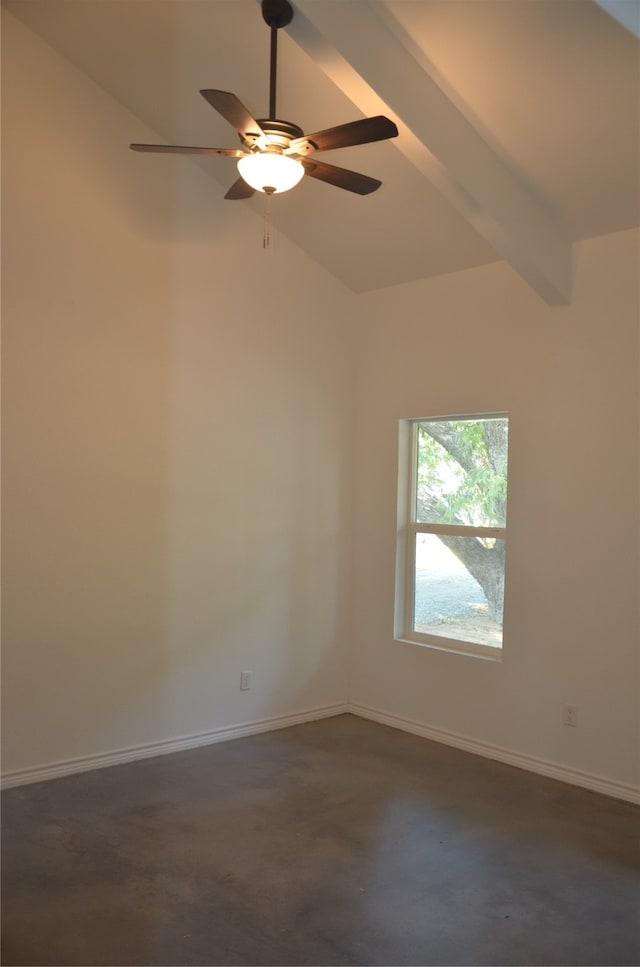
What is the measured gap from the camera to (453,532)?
176 inches

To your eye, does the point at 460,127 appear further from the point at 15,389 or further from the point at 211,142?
the point at 15,389

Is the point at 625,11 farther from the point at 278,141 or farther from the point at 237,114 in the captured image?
the point at 237,114

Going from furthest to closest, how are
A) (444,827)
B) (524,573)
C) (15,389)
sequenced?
(524,573), (15,389), (444,827)

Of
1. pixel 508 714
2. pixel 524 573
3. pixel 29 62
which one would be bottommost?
pixel 508 714

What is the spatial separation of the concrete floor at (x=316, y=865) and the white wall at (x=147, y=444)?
50cm

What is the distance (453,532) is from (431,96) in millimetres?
2349

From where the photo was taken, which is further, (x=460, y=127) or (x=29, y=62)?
(x=29, y=62)

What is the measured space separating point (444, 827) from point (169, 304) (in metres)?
2.97

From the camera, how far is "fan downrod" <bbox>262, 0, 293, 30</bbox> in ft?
9.42

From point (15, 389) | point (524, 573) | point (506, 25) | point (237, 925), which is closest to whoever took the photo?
point (237, 925)

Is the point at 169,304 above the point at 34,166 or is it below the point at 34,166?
below

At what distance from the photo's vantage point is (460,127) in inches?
131

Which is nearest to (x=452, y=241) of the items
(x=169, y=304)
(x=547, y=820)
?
(x=169, y=304)

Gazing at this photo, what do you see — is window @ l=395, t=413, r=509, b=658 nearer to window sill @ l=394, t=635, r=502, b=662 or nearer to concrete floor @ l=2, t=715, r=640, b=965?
window sill @ l=394, t=635, r=502, b=662
